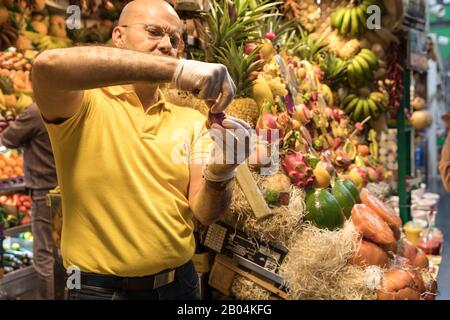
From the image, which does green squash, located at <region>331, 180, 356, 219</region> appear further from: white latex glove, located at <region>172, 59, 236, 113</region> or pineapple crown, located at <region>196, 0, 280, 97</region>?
white latex glove, located at <region>172, 59, 236, 113</region>

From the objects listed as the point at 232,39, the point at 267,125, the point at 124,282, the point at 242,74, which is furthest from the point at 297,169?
the point at 124,282

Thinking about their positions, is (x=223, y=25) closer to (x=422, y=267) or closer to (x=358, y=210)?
(x=358, y=210)

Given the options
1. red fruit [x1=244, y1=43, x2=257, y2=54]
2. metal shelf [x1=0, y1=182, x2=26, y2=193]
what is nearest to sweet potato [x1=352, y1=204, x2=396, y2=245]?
red fruit [x1=244, y1=43, x2=257, y2=54]

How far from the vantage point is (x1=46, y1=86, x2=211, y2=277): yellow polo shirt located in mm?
1626

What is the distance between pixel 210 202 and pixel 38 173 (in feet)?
9.58

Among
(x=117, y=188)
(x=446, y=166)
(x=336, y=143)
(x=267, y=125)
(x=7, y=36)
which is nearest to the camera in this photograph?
(x=117, y=188)

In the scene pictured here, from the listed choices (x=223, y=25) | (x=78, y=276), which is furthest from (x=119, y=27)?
(x=223, y=25)

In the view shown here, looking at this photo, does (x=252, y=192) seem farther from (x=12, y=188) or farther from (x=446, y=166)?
(x=12, y=188)

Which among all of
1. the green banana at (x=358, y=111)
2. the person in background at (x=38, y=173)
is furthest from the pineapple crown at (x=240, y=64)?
the green banana at (x=358, y=111)

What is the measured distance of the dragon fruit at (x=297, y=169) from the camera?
9.20ft

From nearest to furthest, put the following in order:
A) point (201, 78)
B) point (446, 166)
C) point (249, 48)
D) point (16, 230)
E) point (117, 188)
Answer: point (201, 78), point (117, 188), point (446, 166), point (249, 48), point (16, 230)

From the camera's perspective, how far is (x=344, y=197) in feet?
10.2

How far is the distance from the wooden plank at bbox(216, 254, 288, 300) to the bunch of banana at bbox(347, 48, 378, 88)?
107 inches

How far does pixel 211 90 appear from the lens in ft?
4.35
